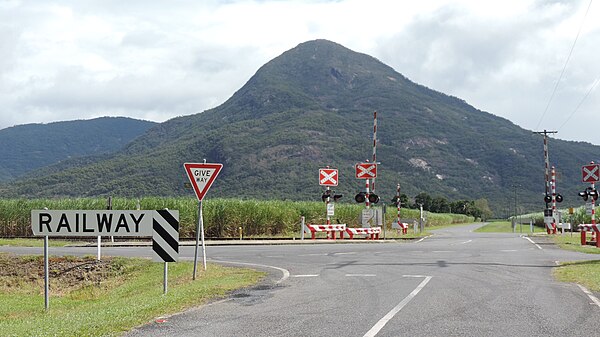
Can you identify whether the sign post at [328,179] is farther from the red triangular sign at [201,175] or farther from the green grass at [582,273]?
the red triangular sign at [201,175]

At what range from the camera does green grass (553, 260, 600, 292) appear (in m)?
14.9

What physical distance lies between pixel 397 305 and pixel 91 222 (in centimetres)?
671

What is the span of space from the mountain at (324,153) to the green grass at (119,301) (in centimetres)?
9239

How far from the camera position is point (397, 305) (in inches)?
440

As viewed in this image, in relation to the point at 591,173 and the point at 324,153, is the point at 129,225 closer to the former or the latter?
the point at 591,173

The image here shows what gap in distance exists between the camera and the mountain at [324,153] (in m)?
120

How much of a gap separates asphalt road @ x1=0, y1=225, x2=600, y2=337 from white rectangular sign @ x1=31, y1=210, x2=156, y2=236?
2.73 metres

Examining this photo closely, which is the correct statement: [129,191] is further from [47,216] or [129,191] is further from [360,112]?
[47,216]

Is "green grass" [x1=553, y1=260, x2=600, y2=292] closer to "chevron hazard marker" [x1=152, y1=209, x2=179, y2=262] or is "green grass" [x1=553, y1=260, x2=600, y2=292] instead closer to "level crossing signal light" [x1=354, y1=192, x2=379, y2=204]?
"chevron hazard marker" [x1=152, y1=209, x2=179, y2=262]

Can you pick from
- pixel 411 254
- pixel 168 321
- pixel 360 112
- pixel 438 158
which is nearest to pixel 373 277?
pixel 168 321

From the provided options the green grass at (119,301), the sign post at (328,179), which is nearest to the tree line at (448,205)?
the sign post at (328,179)

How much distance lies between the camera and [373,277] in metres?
15.9

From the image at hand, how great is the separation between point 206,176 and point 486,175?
153519 millimetres

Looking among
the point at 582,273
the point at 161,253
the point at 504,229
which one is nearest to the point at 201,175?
the point at 161,253
